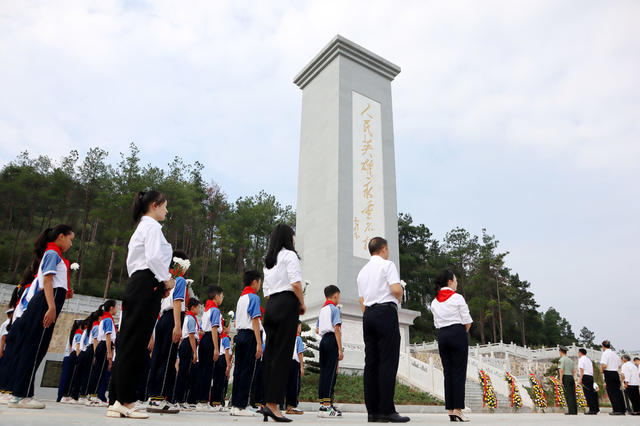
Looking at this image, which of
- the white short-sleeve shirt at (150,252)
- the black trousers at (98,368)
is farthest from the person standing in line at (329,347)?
the black trousers at (98,368)

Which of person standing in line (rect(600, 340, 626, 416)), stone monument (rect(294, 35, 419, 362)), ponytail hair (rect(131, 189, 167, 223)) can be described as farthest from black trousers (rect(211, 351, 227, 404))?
stone monument (rect(294, 35, 419, 362))

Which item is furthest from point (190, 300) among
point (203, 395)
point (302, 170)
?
point (302, 170)

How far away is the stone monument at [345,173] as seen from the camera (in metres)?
18.8

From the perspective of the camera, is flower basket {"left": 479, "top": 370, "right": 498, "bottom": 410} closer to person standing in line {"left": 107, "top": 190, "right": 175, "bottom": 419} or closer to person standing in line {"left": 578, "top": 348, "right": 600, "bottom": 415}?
person standing in line {"left": 578, "top": 348, "right": 600, "bottom": 415}

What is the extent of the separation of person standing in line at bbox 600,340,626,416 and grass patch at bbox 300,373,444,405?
12.5 feet

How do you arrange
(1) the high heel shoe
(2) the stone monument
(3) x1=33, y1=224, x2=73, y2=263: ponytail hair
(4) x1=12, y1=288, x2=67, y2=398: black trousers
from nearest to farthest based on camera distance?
(1) the high heel shoe
(4) x1=12, y1=288, x2=67, y2=398: black trousers
(3) x1=33, y1=224, x2=73, y2=263: ponytail hair
(2) the stone monument

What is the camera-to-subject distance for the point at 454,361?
15.4 ft

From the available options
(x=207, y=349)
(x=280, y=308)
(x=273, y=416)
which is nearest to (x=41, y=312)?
(x=280, y=308)

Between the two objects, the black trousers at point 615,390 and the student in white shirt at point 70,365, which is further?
the black trousers at point 615,390

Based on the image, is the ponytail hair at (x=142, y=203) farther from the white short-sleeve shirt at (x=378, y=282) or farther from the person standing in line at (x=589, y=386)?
the person standing in line at (x=589, y=386)

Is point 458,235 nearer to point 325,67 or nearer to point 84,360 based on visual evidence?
point 325,67

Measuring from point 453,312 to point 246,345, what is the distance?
2405mm

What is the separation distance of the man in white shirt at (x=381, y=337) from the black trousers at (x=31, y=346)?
297 centimetres

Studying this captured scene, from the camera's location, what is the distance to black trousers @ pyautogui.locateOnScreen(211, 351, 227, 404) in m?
7.08
